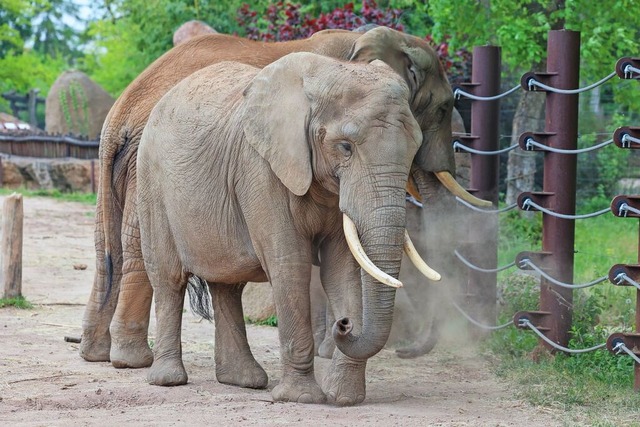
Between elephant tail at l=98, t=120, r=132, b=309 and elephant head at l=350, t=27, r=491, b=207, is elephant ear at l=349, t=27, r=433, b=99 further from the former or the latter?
elephant tail at l=98, t=120, r=132, b=309

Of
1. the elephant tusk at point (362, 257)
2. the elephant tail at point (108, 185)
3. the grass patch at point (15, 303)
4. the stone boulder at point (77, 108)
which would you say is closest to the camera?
the elephant tusk at point (362, 257)

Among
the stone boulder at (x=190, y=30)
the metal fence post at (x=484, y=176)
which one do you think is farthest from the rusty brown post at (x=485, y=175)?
the stone boulder at (x=190, y=30)

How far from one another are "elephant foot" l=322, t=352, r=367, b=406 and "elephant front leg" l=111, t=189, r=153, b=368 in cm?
195

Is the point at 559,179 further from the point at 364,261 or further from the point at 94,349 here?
the point at 94,349

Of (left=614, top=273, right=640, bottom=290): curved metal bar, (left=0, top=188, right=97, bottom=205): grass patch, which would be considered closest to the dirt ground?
(left=614, top=273, right=640, bottom=290): curved metal bar

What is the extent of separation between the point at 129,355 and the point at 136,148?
4.56ft

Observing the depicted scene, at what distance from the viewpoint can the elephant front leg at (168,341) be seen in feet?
24.1

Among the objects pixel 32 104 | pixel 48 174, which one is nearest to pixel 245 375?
pixel 48 174

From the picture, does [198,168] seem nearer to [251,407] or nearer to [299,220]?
[299,220]

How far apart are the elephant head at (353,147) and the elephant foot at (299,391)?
Answer: 15.5 inches

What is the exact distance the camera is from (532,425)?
6.20m

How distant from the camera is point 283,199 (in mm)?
6613

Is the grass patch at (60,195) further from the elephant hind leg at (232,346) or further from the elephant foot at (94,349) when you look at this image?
the elephant hind leg at (232,346)

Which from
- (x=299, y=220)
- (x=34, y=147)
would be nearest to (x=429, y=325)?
(x=299, y=220)
